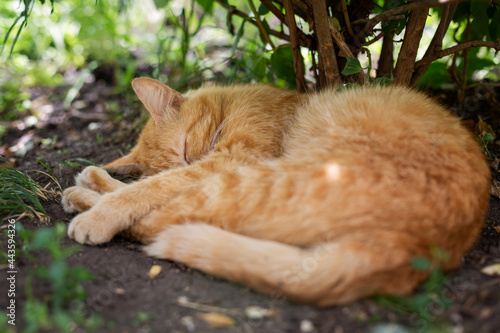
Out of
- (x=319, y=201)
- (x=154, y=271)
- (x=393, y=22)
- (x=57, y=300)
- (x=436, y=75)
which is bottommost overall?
(x=154, y=271)

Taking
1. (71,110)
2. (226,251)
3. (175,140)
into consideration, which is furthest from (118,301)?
(71,110)

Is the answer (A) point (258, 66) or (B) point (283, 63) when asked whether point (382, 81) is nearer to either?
(B) point (283, 63)

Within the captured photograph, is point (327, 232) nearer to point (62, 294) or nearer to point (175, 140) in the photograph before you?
Answer: point (62, 294)

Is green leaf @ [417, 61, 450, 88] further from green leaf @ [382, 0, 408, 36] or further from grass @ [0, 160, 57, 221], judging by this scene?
grass @ [0, 160, 57, 221]

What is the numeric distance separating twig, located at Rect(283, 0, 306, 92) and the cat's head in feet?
2.11

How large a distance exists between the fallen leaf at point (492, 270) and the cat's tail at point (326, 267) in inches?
15.3

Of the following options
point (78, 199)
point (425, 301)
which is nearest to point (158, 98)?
point (78, 199)

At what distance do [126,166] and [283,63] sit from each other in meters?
1.37

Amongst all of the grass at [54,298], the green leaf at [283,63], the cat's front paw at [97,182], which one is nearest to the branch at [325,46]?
the green leaf at [283,63]

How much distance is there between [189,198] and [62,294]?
0.73m

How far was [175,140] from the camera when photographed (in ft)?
8.32

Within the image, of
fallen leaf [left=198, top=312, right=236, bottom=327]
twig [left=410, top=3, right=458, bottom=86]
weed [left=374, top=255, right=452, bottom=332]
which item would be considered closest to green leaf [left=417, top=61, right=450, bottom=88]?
twig [left=410, top=3, right=458, bottom=86]

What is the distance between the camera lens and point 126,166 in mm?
2621

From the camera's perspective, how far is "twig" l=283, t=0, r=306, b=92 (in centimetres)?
248
